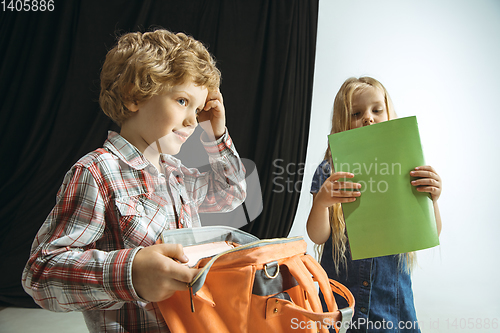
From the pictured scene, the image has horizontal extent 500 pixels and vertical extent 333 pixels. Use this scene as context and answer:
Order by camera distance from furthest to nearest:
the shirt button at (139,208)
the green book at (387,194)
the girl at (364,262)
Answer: the girl at (364,262) → the green book at (387,194) → the shirt button at (139,208)

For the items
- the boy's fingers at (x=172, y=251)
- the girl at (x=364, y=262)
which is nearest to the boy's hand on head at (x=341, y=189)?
the girl at (x=364, y=262)

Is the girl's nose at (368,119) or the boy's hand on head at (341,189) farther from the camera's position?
the girl's nose at (368,119)

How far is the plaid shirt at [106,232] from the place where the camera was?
0.37 m

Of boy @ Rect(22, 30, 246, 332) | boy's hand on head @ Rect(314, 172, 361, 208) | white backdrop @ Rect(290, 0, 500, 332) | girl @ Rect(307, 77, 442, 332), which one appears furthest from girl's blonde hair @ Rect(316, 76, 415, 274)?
white backdrop @ Rect(290, 0, 500, 332)

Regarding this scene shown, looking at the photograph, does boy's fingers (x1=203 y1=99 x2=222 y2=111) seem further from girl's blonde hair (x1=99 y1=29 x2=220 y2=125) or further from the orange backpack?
the orange backpack

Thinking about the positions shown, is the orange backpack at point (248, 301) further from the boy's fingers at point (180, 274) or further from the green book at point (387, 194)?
the green book at point (387, 194)

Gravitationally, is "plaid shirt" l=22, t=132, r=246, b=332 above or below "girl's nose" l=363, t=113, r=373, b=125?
below

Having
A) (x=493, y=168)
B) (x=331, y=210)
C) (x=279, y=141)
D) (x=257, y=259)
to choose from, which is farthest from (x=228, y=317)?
(x=493, y=168)

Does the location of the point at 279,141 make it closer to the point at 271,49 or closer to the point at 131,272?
the point at 271,49

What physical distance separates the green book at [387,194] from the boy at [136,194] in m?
0.24

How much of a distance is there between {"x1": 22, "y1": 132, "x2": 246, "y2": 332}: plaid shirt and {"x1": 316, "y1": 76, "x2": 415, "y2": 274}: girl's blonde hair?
16.1 inches

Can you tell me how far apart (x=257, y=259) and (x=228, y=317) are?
83mm

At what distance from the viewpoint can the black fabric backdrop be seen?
6.49ft

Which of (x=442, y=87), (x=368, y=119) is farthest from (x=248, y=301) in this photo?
(x=442, y=87)
